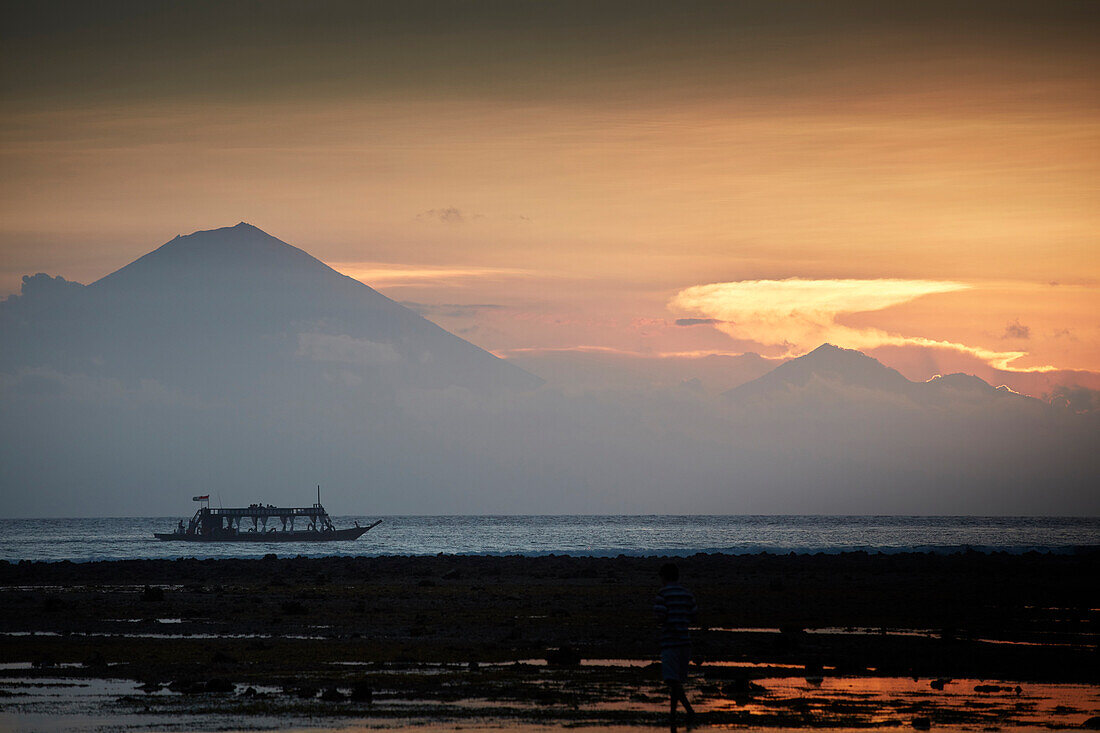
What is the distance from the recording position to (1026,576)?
53.2 meters

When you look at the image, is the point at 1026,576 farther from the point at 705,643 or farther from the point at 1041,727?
the point at 1041,727

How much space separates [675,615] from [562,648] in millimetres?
7975

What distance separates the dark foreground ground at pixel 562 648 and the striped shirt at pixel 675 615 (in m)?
1.33

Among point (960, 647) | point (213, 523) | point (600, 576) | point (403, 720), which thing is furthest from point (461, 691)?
point (213, 523)

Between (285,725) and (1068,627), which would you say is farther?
(1068,627)

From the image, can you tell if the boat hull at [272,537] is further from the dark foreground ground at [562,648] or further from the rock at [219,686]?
the rock at [219,686]

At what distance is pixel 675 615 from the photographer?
18266 mm

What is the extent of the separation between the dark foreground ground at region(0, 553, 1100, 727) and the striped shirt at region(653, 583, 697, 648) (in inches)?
52.3

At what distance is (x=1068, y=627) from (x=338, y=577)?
3627 centimetres

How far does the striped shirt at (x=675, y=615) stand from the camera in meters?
18.2

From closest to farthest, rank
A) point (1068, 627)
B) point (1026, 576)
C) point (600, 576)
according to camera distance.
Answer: point (1068, 627) < point (1026, 576) < point (600, 576)

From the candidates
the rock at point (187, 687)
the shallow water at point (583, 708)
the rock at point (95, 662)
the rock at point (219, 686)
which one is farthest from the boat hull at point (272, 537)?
the shallow water at point (583, 708)

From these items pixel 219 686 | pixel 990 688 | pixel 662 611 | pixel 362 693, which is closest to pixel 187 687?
pixel 219 686

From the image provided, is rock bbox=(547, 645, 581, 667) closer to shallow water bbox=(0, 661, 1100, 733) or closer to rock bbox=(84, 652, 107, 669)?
shallow water bbox=(0, 661, 1100, 733)
